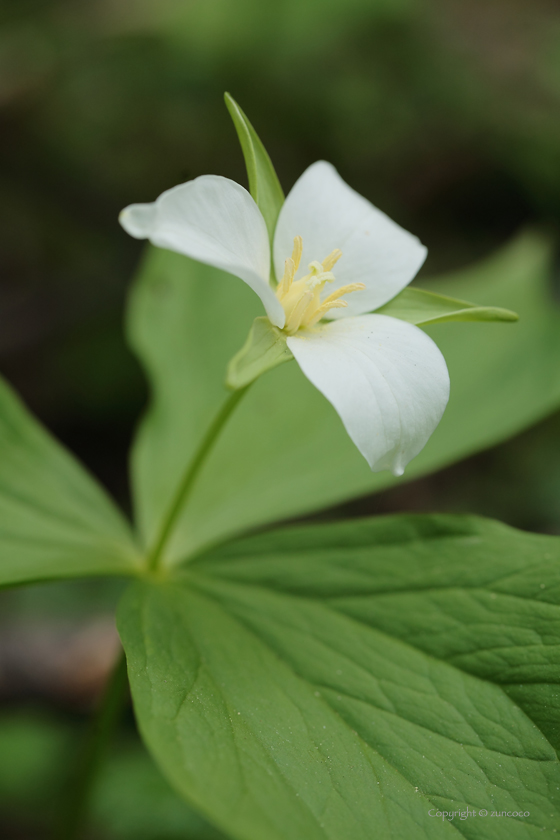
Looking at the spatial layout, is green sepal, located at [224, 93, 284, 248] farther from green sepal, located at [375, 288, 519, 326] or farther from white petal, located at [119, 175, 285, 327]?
green sepal, located at [375, 288, 519, 326]

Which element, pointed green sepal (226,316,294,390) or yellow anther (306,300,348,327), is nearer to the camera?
pointed green sepal (226,316,294,390)

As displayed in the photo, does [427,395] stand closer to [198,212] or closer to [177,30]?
[198,212]

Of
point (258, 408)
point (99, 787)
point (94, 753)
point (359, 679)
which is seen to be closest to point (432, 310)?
point (359, 679)

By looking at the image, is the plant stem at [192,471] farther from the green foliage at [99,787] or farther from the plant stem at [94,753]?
the green foliage at [99,787]

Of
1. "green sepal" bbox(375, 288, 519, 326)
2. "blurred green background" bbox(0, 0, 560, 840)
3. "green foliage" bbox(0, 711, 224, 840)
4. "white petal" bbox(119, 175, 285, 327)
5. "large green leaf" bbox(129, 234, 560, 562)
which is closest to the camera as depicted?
"white petal" bbox(119, 175, 285, 327)

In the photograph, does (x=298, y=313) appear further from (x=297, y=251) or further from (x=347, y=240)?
(x=347, y=240)

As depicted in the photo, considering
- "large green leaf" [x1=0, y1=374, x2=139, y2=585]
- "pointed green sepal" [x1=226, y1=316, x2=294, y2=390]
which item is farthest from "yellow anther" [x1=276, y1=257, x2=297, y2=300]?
"large green leaf" [x1=0, y1=374, x2=139, y2=585]

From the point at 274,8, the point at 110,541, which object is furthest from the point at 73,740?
the point at 274,8
